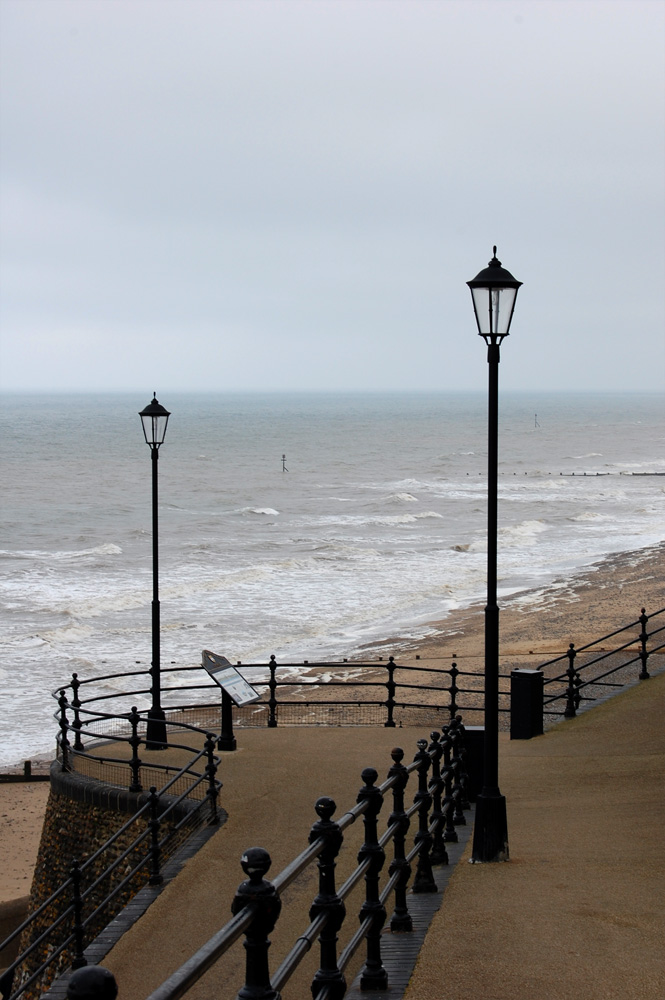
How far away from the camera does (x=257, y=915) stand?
3.13 m

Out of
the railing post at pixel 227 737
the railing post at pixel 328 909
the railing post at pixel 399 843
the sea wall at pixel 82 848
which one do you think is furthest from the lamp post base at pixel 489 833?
the railing post at pixel 227 737

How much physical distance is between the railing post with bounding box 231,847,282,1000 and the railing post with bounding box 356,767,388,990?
6.33 ft

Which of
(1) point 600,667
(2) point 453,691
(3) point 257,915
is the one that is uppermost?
(3) point 257,915

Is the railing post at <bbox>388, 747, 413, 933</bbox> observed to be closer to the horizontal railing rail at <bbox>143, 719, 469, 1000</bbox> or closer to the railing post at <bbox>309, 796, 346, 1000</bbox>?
the horizontal railing rail at <bbox>143, 719, 469, 1000</bbox>

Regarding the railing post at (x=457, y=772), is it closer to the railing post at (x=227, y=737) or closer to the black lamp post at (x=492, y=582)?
the black lamp post at (x=492, y=582)

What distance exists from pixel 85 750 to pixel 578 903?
8.24m

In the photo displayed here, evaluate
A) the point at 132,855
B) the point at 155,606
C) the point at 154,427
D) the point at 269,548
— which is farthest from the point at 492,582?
the point at 269,548

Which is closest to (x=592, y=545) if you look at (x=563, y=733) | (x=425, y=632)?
(x=425, y=632)

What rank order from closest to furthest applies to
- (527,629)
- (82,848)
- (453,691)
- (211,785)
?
(211,785), (82,848), (453,691), (527,629)

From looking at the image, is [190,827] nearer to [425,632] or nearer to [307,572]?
[425,632]

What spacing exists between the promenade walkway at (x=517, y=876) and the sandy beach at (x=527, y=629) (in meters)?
6.88

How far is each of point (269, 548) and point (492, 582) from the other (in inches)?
1865

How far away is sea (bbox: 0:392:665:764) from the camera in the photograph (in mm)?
32844

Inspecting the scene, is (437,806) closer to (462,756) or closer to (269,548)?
(462,756)
